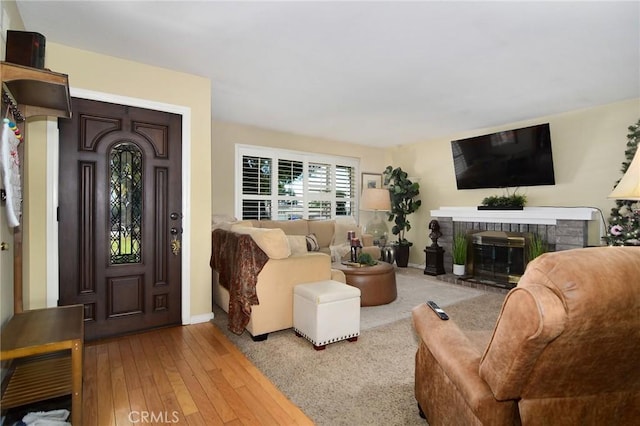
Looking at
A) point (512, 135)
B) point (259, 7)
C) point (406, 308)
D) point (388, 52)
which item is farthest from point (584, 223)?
point (259, 7)

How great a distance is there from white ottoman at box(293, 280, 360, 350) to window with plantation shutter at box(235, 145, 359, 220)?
9.22 feet

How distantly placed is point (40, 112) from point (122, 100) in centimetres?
82

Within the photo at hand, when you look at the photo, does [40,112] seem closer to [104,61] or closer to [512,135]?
[104,61]

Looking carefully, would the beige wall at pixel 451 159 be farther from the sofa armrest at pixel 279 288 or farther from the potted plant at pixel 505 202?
the sofa armrest at pixel 279 288

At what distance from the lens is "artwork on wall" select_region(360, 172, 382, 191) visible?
6773mm

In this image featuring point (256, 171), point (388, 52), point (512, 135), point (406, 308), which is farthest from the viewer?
point (256, 171)

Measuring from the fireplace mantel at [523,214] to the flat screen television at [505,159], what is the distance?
414 millimetres

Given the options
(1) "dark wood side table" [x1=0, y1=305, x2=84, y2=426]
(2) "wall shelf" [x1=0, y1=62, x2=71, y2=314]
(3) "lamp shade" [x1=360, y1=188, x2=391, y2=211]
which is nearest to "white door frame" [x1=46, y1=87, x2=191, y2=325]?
(2) "wall shelf" [x1=0, y1=62, x2=71, y2=314]

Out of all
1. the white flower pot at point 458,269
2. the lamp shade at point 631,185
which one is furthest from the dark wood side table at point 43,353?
the white flower pot at point 458,269

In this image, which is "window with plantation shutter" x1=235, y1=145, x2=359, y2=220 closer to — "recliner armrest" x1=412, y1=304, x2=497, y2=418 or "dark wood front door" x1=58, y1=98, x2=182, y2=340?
"dark wood front door" x1=58, y1=98, x2=182, y2=340

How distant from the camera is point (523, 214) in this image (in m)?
4.62

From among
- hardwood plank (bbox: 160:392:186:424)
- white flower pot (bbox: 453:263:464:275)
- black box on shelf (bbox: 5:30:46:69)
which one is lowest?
hardwood plank (bbox: 160:392:186:424)

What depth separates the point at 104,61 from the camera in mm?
2797

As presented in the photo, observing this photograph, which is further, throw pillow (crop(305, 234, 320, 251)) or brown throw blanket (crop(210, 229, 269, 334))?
throw pillow (crop(305, 234, 320, 251))
